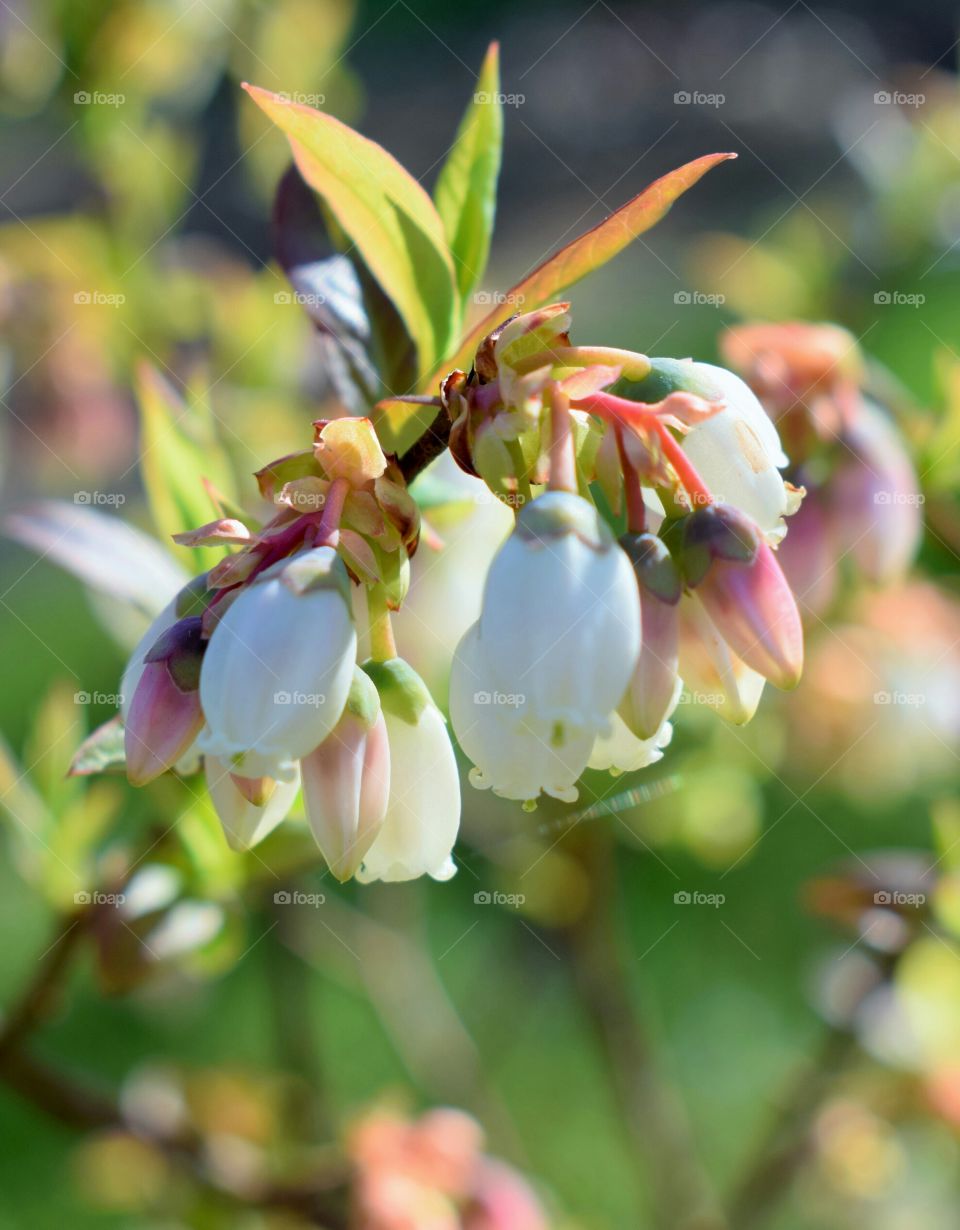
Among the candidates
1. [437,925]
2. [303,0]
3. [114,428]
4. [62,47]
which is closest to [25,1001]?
[114,428]

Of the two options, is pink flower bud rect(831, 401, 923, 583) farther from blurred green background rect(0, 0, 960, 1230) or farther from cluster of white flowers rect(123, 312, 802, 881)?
cluster of white flowers rect(123, 312, 802, 881)

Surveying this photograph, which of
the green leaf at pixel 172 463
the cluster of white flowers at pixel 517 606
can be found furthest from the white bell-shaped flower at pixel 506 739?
the green leaf at pixel 172 463

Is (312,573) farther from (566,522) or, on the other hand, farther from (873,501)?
(873,501)

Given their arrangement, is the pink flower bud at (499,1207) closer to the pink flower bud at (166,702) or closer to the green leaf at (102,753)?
the green leaf at (102,753)

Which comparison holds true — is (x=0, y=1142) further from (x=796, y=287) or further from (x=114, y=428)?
(x=796, y=287)

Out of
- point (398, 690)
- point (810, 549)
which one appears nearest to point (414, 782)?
point (398, 690)
